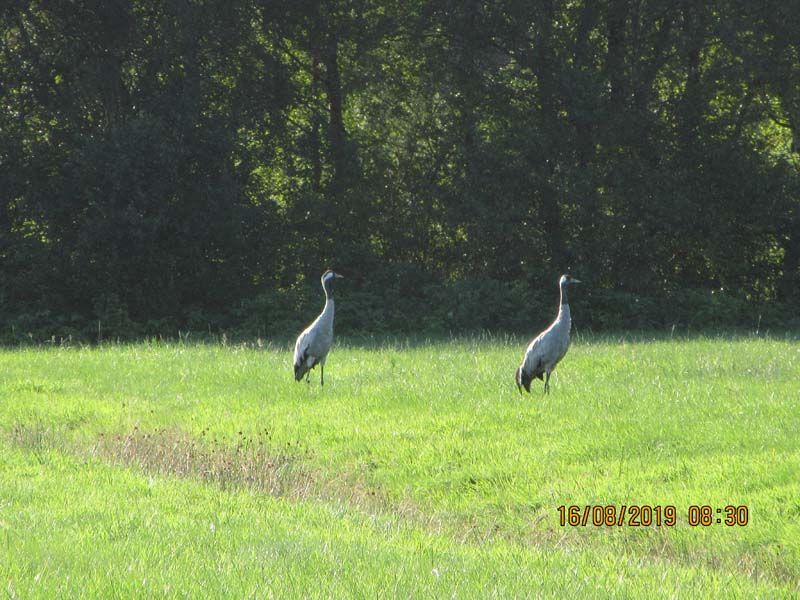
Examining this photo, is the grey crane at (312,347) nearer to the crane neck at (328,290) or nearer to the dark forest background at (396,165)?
the crane neck at (328,290)

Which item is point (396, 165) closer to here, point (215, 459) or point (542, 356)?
point (542, 356)

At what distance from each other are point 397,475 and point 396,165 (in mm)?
19638

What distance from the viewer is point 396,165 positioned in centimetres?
3064

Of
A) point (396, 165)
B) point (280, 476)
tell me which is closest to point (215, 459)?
point (280, 476)

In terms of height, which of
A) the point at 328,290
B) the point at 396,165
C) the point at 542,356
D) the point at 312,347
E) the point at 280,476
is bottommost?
the point at 280,476

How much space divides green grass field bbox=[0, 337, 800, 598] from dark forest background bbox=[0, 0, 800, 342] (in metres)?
8.34

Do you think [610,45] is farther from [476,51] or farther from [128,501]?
[128,501]

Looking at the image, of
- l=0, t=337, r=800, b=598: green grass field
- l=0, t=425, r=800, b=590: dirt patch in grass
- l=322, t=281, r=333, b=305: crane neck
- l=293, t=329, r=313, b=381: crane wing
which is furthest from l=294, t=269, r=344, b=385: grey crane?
l=0, t=425, r=800, b=590: dirt patch in grass

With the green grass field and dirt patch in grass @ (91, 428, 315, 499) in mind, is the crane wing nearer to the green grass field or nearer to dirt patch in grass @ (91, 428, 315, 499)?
the green grass field

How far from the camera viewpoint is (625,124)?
1117 inches

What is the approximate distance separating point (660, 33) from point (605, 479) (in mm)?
20418

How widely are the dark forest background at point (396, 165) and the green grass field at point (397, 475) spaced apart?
8344mm

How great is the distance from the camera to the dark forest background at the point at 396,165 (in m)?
27.1

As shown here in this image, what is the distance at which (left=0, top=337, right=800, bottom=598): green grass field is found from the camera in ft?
24.8
